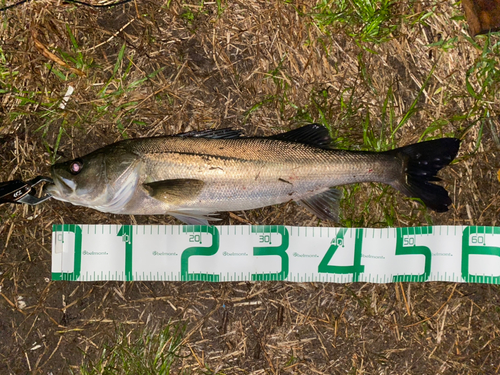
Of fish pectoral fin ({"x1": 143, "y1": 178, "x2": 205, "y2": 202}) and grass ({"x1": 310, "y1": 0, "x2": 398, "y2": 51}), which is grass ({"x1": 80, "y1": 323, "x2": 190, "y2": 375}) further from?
grass ({"x1": 310, "y1": 0, "x2": 398, "y2": 51})

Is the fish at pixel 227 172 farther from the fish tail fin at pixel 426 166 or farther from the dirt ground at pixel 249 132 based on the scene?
the dirt ground at pixel 249 132

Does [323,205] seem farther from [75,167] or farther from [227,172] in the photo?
[75,167]

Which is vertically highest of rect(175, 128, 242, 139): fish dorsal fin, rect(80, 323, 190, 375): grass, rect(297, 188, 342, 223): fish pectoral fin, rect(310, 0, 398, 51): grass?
rect(310, 0, 398, 51): grass

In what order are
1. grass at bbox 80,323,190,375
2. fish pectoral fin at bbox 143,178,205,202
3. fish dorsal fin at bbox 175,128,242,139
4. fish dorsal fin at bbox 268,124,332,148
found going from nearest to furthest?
1. fish pectoral fin at bbox 143,178,205,202
2. fish dorsal fin at bbox 175,128,242,139
3. fish dorsal fin at bbox 268,124,332,148
4. grass at bbox 80,323,190,375

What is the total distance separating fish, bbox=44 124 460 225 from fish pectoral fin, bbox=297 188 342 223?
0.07m

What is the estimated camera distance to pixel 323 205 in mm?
3930

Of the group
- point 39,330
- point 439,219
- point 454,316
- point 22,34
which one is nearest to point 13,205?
point 39,330

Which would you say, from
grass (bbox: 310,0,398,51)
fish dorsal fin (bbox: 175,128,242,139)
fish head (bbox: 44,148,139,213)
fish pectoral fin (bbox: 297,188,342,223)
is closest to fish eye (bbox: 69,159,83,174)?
fish head (bbox: 44,148,139,213)

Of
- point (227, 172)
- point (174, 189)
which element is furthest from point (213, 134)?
point (174, 189)

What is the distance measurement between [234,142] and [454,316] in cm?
294

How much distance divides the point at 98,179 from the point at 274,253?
6.12 ft

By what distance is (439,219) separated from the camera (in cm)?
422

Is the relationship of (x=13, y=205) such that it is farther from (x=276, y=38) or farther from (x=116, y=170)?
(x=276, y=38)

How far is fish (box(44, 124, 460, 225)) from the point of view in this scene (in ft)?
11.8
